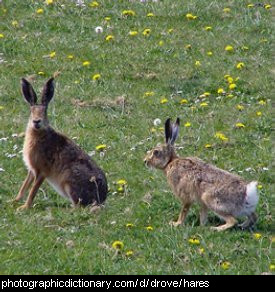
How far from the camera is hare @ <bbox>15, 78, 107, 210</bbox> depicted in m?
10.7

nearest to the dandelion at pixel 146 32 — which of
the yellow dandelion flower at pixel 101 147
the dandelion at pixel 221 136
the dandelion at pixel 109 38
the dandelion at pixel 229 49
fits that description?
the dandelion at pixel 109 38

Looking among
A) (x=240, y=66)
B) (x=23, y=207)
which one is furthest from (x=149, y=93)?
(x=23, y=207)

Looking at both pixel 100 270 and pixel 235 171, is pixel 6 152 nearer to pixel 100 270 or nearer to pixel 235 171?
pixel 235 171

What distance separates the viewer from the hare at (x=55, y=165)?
10.7 m

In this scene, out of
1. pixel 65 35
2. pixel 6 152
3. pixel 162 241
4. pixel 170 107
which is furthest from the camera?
pixel 65 35

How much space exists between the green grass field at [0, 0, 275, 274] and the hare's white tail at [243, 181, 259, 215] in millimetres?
222

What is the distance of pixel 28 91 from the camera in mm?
11266

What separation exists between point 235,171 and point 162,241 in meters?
2.29

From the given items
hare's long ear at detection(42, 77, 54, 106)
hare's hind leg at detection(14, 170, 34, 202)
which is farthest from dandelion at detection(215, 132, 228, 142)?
hare's hind leg at detection(14, 170, 34, 202)

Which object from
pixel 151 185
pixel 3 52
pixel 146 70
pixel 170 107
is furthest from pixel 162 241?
pixel 3 52

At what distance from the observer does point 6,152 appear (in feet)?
39.6

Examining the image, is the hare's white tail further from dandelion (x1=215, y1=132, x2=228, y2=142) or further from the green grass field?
dandelion (x1=215, y1=132, x2=228, y2=142)

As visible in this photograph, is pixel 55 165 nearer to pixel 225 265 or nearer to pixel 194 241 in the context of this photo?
pixel 194 241

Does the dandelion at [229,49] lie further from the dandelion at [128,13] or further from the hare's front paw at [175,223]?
the hare's front paw at [175,223]
